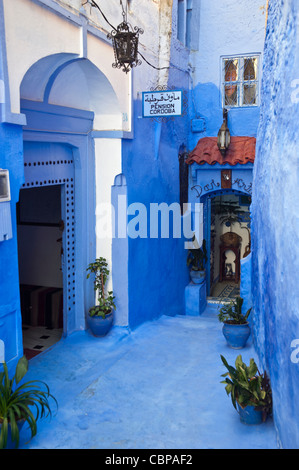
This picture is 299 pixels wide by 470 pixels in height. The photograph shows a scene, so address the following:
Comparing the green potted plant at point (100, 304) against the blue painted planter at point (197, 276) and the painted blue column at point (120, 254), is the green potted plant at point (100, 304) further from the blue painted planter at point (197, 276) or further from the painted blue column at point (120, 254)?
the blue painted planter at point (197, 276)

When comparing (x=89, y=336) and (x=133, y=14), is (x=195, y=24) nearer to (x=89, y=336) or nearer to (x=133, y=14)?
(x=133, y=14)

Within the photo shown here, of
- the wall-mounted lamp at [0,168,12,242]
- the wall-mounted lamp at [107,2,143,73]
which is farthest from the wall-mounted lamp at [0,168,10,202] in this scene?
the wall-mounted lamp at [107,2,143,73]

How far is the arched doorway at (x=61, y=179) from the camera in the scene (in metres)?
6.77

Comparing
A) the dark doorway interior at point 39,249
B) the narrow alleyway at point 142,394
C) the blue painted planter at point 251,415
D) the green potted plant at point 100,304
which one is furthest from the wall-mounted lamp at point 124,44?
the blue painted planter at point 251,415

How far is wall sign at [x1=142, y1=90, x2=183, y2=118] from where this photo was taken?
322 inches

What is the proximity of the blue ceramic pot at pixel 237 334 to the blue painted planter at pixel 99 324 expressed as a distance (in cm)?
190

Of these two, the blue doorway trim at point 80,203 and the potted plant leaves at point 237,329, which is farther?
the blue doorway trim at point 80,203

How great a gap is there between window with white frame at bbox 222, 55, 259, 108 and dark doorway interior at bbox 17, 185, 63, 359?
5.32 meters

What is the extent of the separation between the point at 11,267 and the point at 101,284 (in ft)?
9.39

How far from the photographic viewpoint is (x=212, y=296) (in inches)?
586

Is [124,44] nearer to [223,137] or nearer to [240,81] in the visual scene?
[223,137]

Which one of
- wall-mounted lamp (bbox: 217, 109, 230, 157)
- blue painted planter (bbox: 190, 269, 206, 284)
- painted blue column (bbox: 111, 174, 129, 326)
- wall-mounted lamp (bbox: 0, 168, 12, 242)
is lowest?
blue painted planter (bbox: 190, 269, 206, 284)

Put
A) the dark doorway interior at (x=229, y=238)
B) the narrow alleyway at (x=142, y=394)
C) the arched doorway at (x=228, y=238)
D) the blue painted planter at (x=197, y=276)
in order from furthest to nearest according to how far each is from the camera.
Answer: the dark doorway interior at (x=229, y=238), the arched doorway at (x=228, y=238), the blue painted planter at (x=197, y=276), the narrow alleyway at (x=142, y=394)

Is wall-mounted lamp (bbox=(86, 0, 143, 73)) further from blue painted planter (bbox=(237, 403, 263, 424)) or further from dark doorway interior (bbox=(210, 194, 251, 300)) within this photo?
dark doorway interior (bbox=(210, 194, 251, 300))
